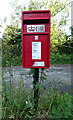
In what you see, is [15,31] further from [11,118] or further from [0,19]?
[11,118]

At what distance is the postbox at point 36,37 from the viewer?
2.14 metres

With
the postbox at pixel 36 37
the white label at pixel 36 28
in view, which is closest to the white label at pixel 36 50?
the postbox at pixel 36 37

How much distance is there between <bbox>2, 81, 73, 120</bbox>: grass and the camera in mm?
2254

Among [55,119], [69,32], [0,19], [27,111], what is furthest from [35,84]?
[69,32]

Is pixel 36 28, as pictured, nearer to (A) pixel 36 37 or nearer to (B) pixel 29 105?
(A) pixel 36 37

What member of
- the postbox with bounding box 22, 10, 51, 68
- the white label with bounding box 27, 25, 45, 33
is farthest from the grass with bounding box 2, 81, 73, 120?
the white label with bounding box 27, 25, 45, 33

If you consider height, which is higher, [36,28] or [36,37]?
[36,28]

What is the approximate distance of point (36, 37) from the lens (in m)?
2.15

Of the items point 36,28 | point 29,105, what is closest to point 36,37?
point 36,28

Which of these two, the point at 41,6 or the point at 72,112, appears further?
the point at 41,6

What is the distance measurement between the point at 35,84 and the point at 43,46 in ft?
2.03

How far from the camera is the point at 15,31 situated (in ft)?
22.4

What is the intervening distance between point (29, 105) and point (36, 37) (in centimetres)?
100

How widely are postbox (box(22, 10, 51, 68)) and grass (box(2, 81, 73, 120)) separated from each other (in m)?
0.57
